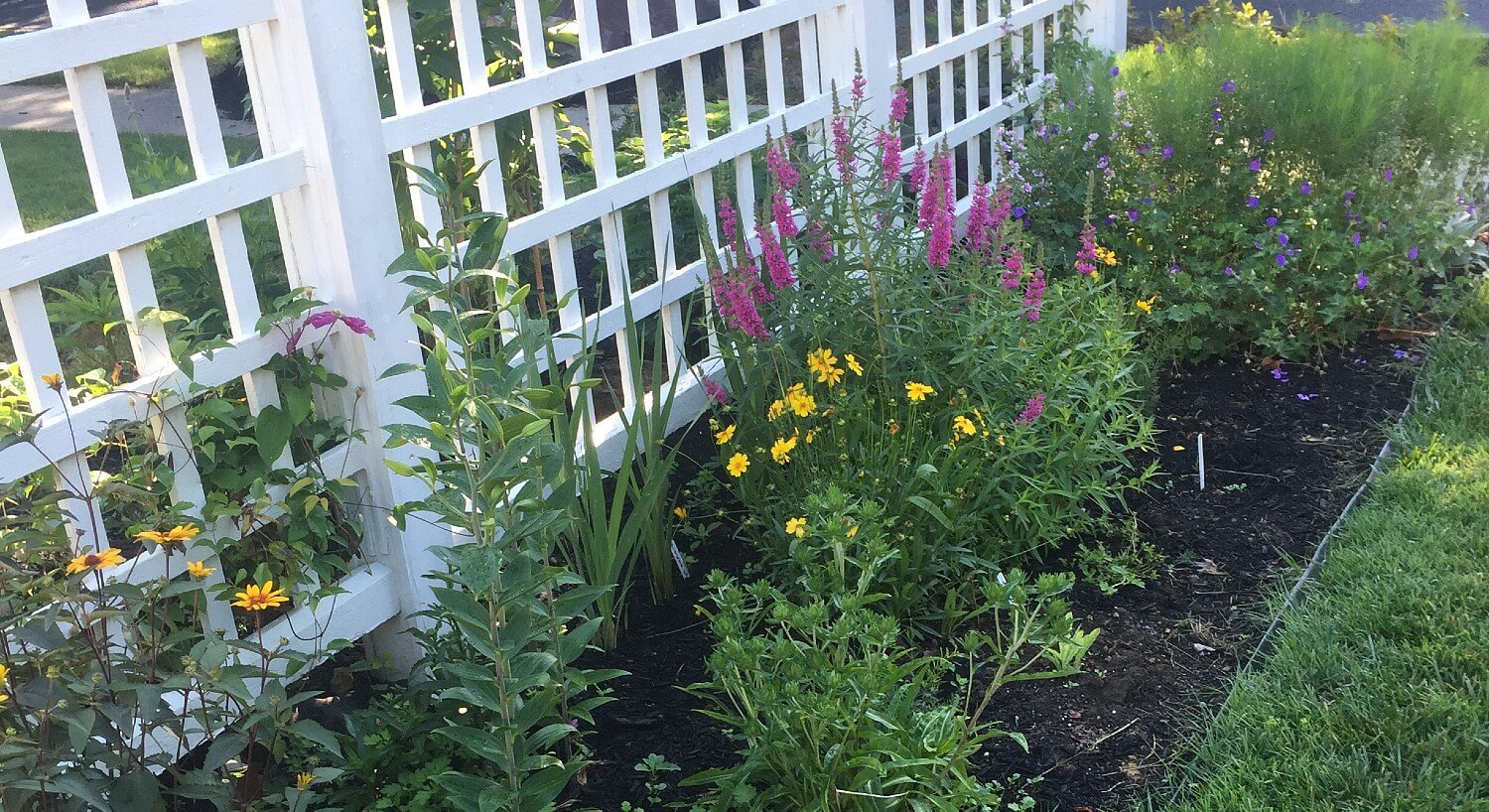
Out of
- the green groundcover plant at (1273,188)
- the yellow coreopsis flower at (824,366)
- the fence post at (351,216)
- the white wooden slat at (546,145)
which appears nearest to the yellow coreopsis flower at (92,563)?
the fence post at (351,216)

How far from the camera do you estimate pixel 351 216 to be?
96.5 inches

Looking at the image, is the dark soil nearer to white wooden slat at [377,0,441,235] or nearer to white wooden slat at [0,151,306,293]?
white wooden slat at [377,0,441,235]

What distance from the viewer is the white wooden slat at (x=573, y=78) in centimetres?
264

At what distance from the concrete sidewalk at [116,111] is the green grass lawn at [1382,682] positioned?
7.50 ft

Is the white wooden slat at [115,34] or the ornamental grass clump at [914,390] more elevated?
the white wooden slat at [115,34]

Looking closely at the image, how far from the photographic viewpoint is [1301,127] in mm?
4371

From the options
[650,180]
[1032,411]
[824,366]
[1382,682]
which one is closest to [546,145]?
[650,180]

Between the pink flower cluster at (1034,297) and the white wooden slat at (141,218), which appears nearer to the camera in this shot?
the white wooden slat at (141,218)

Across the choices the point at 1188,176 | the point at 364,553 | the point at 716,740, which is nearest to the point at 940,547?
the point at 716,740

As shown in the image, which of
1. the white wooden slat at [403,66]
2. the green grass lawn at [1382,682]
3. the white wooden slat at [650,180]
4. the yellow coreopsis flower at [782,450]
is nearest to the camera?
the green grass lawn at [1382,682]

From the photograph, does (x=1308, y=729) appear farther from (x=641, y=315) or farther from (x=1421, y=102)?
(x=1421, y=102)

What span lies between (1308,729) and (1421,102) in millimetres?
3103

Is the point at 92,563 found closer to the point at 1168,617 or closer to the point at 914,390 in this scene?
the point at 914,390

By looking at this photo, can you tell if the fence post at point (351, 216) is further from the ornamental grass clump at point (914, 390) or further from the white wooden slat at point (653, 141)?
the white wooden slat at point (653, 141)
